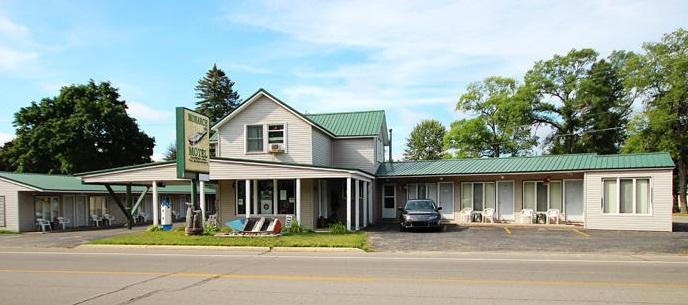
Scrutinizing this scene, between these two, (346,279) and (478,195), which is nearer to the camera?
(346,279)

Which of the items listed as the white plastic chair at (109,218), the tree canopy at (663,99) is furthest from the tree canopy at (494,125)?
the white plastic chair at (109,218)

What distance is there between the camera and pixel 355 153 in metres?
29.1

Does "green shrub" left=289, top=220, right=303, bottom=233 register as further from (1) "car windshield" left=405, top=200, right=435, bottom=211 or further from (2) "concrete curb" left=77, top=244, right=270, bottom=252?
(1) "car windshield" left=405, top=200, right=435, bottom=211

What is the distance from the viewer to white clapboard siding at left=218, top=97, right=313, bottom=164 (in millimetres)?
25719

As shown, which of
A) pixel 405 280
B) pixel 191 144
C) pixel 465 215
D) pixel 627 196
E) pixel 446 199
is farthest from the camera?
pixel 446 199

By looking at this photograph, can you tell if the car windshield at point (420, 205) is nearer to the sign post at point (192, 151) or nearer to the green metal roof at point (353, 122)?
the green metal roof at point (353, 122)

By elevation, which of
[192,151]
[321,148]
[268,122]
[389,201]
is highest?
[268,122]

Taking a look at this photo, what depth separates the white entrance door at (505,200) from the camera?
89.3 feet

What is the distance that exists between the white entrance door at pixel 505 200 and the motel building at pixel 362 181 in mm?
55

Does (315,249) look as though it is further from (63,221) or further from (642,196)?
(63,221)

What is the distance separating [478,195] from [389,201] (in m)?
5.27

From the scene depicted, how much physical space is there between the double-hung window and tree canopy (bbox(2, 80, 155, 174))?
2662 centimetres

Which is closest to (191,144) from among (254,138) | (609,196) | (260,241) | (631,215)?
(260,241)

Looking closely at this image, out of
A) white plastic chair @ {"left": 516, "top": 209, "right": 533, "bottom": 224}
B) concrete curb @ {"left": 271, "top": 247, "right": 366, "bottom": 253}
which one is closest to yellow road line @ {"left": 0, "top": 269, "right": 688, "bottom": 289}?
concrete curb @ {"left": 271, "top": 247, "right": 366, "bottom": 253}
